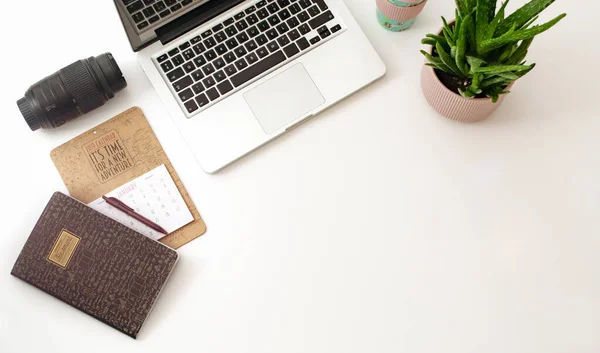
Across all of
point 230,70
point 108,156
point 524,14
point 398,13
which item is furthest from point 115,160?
point 524,14

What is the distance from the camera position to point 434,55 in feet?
2.53

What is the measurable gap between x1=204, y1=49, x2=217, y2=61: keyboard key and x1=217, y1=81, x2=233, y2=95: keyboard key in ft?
0.14

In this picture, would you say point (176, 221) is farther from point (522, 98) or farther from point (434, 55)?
point (522, 98)

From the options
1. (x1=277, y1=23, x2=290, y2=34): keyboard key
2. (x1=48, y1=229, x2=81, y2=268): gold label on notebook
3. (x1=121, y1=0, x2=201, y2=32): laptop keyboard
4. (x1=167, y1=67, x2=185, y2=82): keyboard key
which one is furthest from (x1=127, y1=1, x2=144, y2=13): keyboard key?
(x1=48, y1=229, x2=81, y2=268): gold label on notebook

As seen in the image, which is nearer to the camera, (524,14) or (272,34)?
(524,14)

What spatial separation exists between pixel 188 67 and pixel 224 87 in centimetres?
6

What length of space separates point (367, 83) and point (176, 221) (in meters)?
0.36

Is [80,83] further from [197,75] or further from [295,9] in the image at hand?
[295,9]

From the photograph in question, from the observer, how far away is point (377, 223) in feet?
2.57

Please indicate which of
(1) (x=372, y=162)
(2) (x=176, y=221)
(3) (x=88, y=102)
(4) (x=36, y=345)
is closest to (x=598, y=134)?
(1) (x=372, y=162)

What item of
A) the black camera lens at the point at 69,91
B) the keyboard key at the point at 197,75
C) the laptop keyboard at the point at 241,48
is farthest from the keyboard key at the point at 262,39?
the black camera lens at the point at 69,91

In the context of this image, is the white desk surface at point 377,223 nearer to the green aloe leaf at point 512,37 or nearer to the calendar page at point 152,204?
the calendar page at point 152,204

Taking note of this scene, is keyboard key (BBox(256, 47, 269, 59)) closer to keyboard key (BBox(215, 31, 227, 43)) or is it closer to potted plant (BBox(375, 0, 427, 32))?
keyboard key (BBox(215, 31, 227, 43))

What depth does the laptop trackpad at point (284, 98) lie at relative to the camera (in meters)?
0.80
